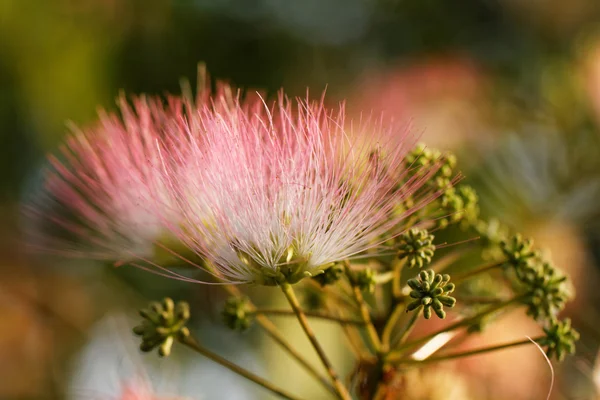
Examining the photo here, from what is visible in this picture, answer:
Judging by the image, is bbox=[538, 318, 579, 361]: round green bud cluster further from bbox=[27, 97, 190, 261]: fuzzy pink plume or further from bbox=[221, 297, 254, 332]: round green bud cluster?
bbox=[27, 97, 190, 261]: fuzzy pink plume

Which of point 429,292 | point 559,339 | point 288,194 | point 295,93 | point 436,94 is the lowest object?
point 559,339

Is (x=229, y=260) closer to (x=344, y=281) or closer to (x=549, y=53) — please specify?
(x=344, y=281)

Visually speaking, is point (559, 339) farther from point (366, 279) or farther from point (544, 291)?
point (366, 279)

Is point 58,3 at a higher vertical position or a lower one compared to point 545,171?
higher

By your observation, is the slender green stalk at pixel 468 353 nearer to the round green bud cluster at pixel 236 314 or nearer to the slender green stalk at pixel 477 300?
the slender green stalk at pixel 477 300

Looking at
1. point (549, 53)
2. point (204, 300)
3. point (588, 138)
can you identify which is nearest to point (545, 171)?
point (588, 138)

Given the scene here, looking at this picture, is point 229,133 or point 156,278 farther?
point 156,278

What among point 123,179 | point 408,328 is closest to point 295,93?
point 123,179
